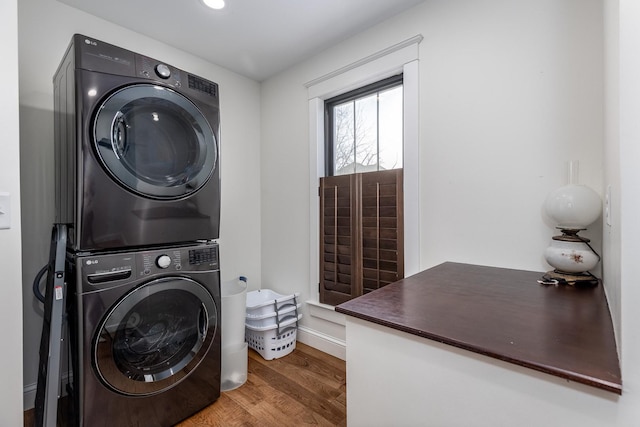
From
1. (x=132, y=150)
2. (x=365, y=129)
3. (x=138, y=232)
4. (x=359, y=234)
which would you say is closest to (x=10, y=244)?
(x=138, y=232)

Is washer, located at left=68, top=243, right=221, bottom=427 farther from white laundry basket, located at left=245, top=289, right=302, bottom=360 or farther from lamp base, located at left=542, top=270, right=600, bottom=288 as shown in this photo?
lamp base, located at left=542, top=270, right=600, bottom=288

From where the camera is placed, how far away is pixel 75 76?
3.91 feet

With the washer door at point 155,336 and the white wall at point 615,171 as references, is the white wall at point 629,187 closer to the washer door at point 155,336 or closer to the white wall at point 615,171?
the white wall at point 615,171

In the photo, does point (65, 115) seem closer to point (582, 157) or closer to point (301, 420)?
point (301, 420)

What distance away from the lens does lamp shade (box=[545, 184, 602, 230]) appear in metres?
1.14

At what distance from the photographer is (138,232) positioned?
1.34 m

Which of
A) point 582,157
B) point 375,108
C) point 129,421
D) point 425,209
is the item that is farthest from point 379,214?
point 129,421

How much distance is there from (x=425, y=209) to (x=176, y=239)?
1.44 m

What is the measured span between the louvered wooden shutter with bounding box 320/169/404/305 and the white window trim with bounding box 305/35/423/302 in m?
0.06

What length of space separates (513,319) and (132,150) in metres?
1.68

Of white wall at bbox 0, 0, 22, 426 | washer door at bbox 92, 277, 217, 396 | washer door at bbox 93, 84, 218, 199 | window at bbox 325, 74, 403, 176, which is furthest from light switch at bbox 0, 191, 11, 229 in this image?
window at bbox 325, 74, 403, 176

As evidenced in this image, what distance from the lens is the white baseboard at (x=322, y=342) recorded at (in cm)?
215

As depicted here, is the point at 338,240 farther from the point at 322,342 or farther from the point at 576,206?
the point at 576,206

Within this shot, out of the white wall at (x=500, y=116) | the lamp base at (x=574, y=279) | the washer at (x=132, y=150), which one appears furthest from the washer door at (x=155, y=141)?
the lamp base at (x=574, y=279)
